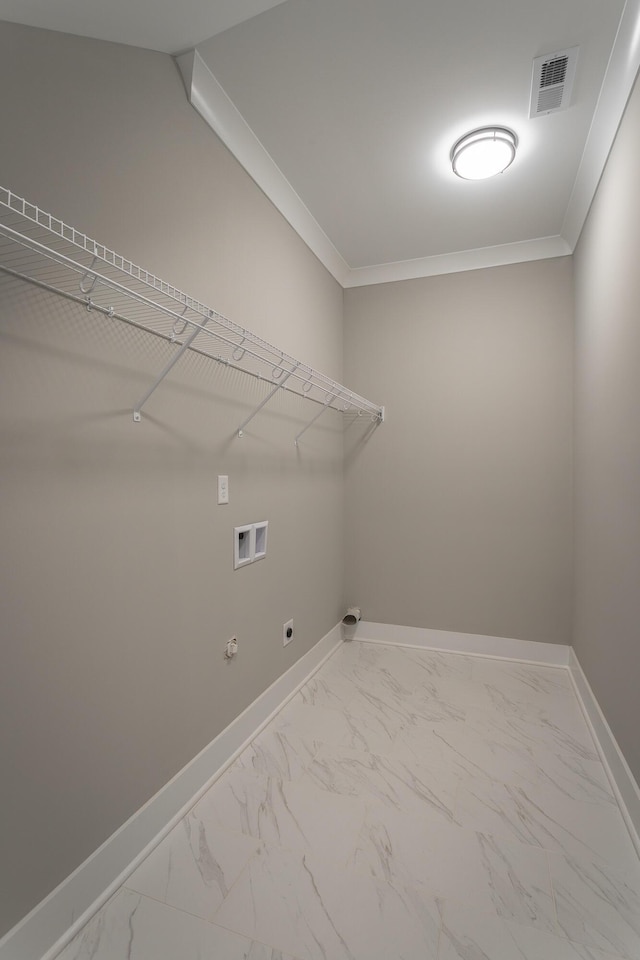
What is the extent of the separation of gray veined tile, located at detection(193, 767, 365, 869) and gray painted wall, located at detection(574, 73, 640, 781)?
97 cm

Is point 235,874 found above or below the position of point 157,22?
below

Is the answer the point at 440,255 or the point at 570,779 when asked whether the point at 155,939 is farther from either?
the point at 440,255

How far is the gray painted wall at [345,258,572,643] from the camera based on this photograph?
289 cm

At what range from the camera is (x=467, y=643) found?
3.05 m

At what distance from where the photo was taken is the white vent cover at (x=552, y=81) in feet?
5.29

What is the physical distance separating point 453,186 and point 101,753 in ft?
9.09

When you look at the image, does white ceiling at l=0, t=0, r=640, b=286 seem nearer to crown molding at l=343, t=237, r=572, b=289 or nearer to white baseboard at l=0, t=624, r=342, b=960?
crown molding at l=343, t=237, r=572, b=289

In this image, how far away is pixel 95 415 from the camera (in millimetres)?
1299

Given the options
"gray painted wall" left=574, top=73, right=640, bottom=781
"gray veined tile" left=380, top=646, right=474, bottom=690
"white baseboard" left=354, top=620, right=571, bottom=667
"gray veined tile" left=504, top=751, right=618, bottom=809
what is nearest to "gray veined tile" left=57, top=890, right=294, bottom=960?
"gray veined tile" left=504, top=751, right=618, bottom=809

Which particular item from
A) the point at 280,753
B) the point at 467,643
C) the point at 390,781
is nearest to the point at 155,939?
the point at 280,753

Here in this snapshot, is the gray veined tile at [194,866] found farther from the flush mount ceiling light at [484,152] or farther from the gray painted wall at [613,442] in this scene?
the flush mount ceiling light at [484,152]

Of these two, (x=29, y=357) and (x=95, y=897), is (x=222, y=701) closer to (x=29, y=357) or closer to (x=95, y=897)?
(x=95, y=897)

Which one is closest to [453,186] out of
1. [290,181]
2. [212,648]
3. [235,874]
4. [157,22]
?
[290,181]

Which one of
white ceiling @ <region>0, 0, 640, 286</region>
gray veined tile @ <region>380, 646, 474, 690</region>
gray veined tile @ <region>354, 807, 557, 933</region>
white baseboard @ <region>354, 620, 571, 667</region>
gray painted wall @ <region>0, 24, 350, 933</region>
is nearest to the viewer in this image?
gray painted wall @ <region>0, 24, 350, 933</region>
